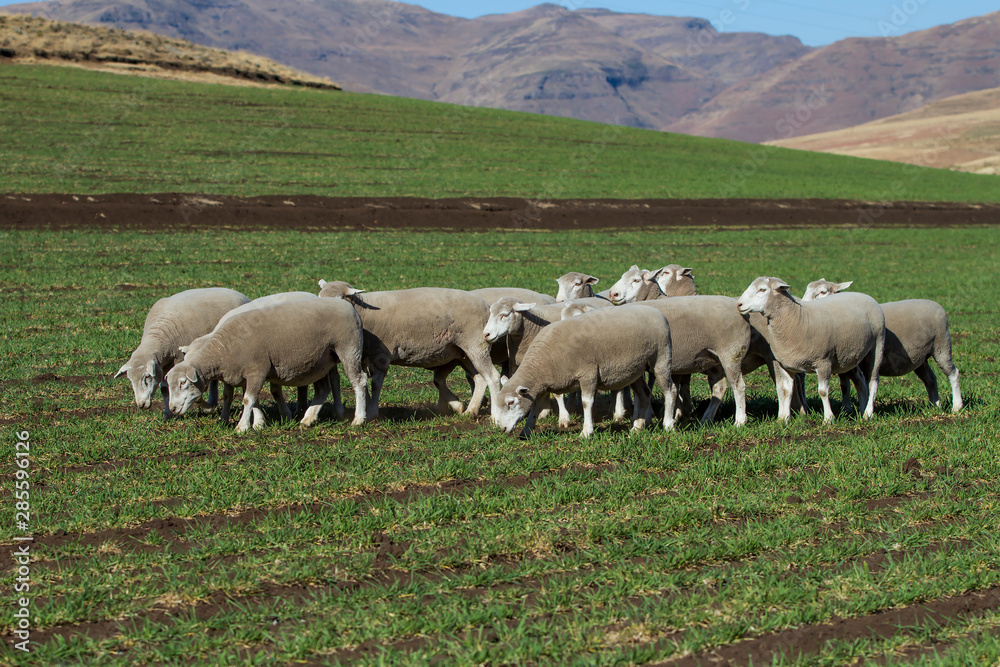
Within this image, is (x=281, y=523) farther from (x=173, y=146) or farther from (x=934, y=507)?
(x=173, y=146)

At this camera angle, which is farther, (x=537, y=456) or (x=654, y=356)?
(x=654, y=356)

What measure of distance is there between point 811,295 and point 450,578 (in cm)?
812

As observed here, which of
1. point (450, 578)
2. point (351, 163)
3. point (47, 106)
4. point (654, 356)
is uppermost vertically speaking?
point (47, 106)

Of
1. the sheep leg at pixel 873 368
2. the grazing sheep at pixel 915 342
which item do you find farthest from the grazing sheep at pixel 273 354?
the sheep leg at pixel 873 368

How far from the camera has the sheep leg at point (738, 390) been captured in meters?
9.71

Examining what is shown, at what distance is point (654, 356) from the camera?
30.1 feet

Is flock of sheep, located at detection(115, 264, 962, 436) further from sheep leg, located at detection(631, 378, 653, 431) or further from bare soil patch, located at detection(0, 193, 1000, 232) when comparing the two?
bare soil patch, located at detection(0, 193, 1000, 232)

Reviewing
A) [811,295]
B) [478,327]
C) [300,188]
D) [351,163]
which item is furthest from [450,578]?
[351,163]

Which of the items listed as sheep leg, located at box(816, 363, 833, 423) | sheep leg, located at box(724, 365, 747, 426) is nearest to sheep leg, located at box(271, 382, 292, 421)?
sheep leg, located at box(724, 365, 747, 426)

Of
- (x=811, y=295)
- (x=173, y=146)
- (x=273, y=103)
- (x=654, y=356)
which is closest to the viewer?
(x=654, y=356)

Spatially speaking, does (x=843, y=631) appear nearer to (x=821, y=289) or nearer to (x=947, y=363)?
(x=947, y=363)

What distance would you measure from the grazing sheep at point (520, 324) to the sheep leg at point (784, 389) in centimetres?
188

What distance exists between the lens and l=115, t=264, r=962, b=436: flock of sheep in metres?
9.09

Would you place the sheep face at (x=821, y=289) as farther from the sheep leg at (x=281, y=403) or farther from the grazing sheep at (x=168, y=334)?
the grazing sheep at (x=168, y=334)
